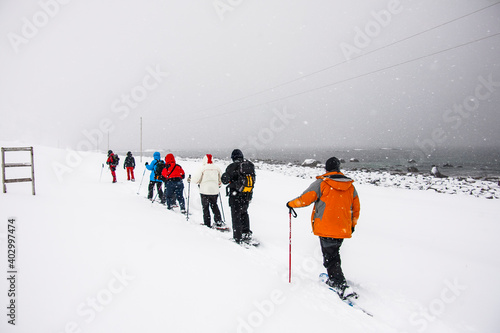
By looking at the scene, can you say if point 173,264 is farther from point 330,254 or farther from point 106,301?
point 330,254

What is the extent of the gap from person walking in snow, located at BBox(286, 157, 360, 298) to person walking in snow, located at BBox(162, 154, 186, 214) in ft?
18.0

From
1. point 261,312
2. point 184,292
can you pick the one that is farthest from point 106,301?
point 261,312

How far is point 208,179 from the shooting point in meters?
6.79

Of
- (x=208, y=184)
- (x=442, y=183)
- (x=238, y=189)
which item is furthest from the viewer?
(x=442, y=183)

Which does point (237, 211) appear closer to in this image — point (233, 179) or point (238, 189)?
point (238, 189)

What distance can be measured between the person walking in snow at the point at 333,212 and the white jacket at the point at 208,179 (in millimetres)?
3238

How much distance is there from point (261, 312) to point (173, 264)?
5.27 ft

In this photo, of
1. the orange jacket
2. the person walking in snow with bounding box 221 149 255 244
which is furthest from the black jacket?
the orange jacket

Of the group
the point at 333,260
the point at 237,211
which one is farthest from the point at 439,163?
the point at 333,260

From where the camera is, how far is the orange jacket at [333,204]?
3.82 metres

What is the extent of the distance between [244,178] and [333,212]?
2424mm

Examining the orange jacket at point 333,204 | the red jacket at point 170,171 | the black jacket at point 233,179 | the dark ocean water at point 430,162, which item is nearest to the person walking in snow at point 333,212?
the orange jacket at point 333,204

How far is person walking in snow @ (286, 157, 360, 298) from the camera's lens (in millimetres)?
3824

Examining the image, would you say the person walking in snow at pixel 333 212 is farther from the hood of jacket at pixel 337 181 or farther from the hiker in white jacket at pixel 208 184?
the hiker in white jacket at pixel 208 184
